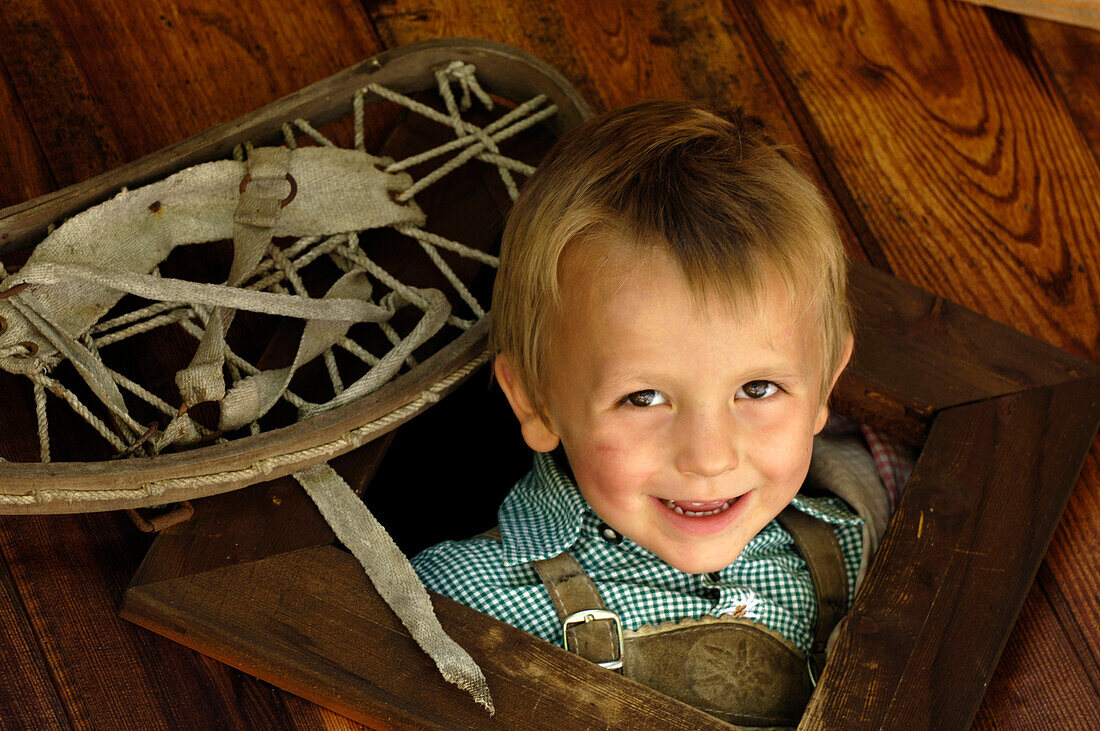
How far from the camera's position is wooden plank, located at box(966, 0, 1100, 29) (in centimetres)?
141

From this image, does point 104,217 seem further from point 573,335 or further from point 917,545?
point 917,545

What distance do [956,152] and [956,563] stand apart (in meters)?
0.60

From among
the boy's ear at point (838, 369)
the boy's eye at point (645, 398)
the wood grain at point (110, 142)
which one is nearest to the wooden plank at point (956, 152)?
the boy's ear at point (838, 369)

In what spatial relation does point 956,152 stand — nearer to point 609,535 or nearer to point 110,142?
point 609,535

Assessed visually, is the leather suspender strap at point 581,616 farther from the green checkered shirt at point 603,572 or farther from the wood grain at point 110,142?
the wood grain at point 110,142

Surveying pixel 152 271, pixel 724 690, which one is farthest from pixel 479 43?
pixel 724 690

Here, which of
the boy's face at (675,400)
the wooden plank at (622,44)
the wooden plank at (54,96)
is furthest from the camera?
the wooden plank at (622,44)

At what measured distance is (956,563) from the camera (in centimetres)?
104

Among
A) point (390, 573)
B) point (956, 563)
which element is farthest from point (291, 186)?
point (956, 563)

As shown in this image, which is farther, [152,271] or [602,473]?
[152,271]

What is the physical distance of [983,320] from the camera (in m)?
1.19

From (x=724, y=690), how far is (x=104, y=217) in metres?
0.82

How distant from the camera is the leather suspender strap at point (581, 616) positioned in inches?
40.7

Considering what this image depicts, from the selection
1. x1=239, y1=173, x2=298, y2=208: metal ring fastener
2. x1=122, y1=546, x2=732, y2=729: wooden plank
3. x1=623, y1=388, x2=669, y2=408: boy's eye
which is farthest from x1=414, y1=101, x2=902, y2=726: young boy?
x1=239, y1=173, x2=298, y2=208: metal ring fastener
